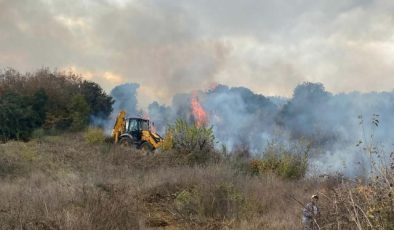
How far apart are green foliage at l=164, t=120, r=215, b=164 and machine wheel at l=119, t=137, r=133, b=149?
384 centimetres

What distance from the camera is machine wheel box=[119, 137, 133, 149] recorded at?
26569 millimetres

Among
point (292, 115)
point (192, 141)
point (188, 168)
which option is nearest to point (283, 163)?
point (188, 168)

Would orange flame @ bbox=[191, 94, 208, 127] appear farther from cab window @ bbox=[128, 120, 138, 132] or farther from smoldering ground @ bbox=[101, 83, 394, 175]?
cab window @ bbox=[128, 120, 138, 132]

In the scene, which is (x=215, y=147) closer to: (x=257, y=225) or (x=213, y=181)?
(x=213, y=181)

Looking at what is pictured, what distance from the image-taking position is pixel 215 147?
22.6m

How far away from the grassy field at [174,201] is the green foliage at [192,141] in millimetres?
1888

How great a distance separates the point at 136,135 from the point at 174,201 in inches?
634

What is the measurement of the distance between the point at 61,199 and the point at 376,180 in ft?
20.3

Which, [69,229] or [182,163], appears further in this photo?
[182,163]

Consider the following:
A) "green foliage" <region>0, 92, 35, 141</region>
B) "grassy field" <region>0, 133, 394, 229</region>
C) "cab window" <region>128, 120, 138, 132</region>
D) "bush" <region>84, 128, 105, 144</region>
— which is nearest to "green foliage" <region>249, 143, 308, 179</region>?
"grassy field" <region>0, 133, 394, 229</region>

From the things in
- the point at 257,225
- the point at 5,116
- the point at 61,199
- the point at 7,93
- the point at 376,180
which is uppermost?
the point at 7,93

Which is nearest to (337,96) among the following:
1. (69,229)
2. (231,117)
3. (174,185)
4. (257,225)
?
(231,117)

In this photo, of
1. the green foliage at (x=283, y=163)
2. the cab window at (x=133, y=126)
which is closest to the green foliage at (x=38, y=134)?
the cab window at (x=133, y=126)

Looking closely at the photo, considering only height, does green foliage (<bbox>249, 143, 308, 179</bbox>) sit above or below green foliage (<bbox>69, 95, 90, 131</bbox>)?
below
